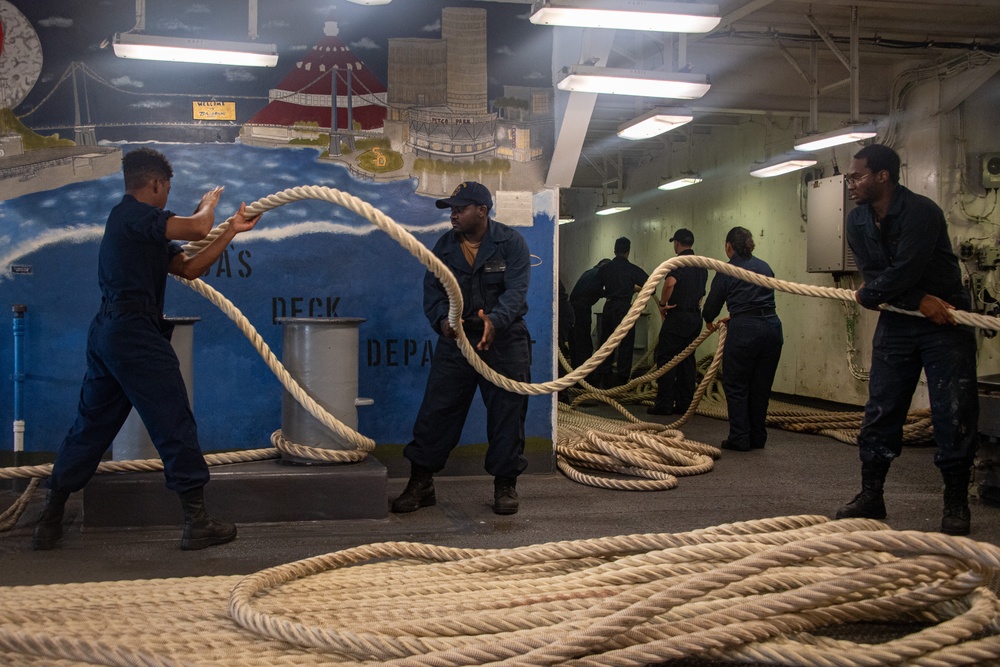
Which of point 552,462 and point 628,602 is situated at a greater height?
point 628,602

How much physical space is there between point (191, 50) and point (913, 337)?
4.46 metres

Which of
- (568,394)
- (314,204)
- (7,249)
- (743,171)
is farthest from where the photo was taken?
(743,171)

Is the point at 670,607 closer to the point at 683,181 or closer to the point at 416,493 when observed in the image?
the point at 416,493

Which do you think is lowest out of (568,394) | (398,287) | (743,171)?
Answer: (568,394)

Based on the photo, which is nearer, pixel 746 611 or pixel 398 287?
pixel 746 611

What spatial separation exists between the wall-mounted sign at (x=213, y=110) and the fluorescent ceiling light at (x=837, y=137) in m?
5.79

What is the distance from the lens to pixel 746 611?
8.62ft

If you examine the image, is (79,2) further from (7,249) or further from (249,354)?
(249,354)

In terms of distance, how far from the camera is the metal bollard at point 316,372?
5.10 meters

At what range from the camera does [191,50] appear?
527cm

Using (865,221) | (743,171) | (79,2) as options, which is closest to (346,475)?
(865,221)

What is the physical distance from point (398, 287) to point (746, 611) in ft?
13.1

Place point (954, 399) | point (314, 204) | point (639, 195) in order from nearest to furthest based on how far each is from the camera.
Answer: point (954, 399), point (314, 204), point (639, 195)

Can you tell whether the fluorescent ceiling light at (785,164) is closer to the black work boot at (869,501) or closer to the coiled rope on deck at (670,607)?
the black work boot at (869,501)
